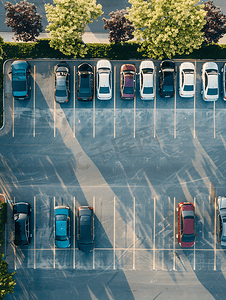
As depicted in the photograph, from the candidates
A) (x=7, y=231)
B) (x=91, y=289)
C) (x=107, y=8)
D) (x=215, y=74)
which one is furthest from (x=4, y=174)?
(x=215, y=74)

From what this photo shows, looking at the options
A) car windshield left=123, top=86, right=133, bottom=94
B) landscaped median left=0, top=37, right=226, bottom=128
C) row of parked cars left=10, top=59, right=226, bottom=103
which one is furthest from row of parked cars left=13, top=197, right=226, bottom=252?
car windshield left=123, top=86, right=133, bottom=94

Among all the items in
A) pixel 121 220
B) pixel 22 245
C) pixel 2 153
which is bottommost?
pixel 22 245

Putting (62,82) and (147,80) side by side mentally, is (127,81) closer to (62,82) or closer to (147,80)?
(147,80)

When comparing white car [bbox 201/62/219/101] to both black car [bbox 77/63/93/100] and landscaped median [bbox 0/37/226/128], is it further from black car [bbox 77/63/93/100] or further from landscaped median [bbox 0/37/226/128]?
black car [bbox 77/63/93/100]

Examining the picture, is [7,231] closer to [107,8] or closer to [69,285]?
[69,285]

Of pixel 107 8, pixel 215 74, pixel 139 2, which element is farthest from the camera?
pixel 107 8

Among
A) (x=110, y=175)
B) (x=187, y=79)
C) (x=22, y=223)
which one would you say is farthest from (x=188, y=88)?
(x=22, y=223)

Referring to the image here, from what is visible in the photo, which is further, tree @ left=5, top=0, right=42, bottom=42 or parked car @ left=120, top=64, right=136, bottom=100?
parked car @ left=120, top=64, right=136, bottom=100
